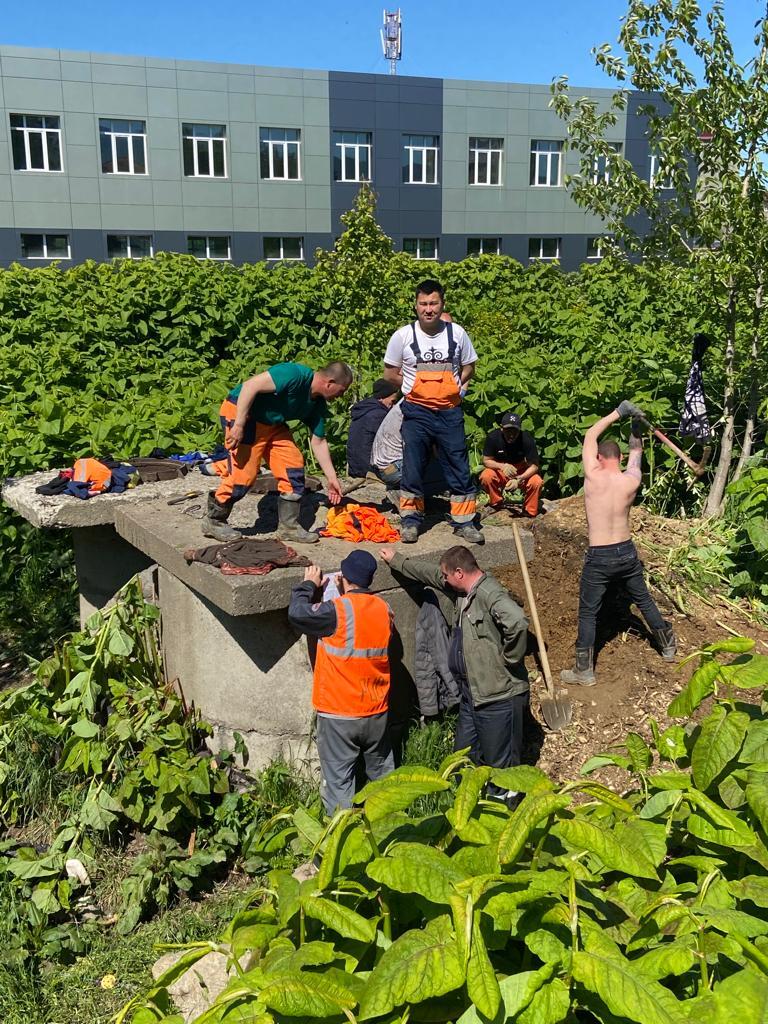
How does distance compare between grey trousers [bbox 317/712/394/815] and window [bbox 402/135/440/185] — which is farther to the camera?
window [bbox 402/135/440/185]

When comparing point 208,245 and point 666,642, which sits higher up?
point 208,245

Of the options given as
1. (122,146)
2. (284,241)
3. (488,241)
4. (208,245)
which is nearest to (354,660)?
(208,245)

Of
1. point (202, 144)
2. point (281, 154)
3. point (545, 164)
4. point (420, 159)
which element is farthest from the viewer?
point (545, 164)

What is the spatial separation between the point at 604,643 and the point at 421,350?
92.5 inches

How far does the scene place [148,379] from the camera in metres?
11.2

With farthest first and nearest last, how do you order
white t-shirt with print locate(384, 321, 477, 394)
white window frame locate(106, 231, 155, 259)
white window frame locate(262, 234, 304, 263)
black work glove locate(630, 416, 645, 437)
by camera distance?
1. white window frame locate(262, 234, 304, 263)
2. white window frame locate(106, 231, 155, 259)
3. black work glove locate(630, 416, 645, 437)
4. white t-shirt with print locate(384, 321, 477, 394)

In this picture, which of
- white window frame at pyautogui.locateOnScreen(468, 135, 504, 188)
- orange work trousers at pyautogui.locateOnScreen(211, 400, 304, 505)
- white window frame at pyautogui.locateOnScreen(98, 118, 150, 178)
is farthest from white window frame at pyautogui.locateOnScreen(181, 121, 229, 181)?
orange work trousers at pyautogui.locateOnScreen(211, 400, 304, 505)

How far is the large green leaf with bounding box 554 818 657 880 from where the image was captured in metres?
1.73

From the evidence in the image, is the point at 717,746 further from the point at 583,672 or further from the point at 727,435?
the point at 727,435

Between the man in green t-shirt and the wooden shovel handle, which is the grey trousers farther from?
the man in green t-shirt

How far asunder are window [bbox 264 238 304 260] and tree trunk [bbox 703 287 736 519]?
105 ft

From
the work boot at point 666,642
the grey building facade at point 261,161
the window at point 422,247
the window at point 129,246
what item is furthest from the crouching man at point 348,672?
the window at point 422,247

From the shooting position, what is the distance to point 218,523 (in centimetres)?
641

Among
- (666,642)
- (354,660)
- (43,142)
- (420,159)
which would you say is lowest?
(666,642)
